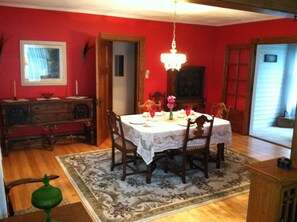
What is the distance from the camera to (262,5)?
2113 mm

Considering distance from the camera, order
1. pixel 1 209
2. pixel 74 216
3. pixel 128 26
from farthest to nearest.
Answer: pixel 128 26 → pixel 1 209 → pixel 74 216

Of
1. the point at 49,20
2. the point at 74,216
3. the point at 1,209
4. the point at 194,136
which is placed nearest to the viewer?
the point at 74,216

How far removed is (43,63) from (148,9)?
2.19 m

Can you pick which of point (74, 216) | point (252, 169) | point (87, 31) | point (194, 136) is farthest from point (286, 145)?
point (74, 216)

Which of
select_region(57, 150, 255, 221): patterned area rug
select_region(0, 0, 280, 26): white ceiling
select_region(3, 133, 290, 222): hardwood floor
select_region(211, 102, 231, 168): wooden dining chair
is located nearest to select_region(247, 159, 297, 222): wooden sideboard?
select_region(3, 133, 290, 222): hardwood floor

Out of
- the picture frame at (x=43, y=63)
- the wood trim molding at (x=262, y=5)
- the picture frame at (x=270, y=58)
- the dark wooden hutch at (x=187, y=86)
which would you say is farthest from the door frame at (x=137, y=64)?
the wood trim molding at (x=262, y=5)

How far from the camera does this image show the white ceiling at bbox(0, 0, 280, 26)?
4406mm

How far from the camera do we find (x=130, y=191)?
3.29m

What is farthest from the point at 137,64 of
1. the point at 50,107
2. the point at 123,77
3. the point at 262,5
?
the point at 262,5

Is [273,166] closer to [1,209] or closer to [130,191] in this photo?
[130,191]

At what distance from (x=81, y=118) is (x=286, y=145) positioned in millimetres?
4117

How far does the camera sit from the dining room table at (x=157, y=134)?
3.37 meters

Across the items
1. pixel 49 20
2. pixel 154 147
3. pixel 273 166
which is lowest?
pixel 154 147

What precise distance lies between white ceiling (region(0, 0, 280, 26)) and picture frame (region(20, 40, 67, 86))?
26.4 inches
